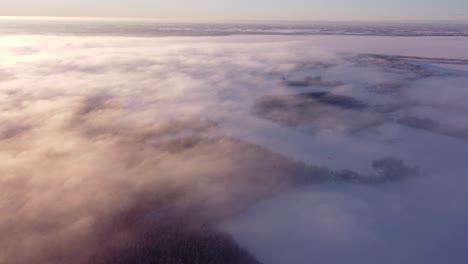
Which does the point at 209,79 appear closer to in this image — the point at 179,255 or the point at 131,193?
the point at 131,193

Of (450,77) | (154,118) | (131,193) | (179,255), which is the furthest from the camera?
(450,77)

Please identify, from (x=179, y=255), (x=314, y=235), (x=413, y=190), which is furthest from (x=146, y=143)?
(x=413, y=190)

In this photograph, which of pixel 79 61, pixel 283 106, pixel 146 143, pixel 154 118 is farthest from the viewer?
pixel 79 61

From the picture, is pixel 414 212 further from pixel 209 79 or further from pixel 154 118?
A: pixel 209 79

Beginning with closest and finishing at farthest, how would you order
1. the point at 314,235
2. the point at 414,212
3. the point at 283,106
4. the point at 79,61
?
the point at 314,235
the point at 414,212
the point at 283,106
the point at 79,61

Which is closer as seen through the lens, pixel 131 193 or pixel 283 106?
pixel 131 193

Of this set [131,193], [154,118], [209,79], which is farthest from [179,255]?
[209,79]
